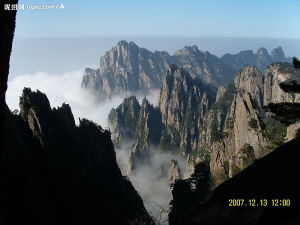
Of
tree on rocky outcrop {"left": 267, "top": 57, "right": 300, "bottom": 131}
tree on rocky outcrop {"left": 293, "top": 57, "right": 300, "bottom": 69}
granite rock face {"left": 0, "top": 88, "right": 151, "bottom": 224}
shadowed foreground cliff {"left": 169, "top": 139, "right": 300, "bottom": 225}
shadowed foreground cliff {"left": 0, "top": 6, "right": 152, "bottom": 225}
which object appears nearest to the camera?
shadowed foreground cliff {"left": 169, "top": 139, "right": 300, "bottom": 225}

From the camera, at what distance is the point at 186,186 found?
79062mm

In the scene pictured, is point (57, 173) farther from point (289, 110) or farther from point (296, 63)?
point (296, 63)

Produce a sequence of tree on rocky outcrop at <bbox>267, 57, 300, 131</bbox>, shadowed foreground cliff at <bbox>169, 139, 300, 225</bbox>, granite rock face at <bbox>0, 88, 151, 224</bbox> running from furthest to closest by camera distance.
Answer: granite rock face at <bbox>0, 88, 151, 224</bbox>, tree on rocky outcrop at <bbox>267, 57, 300, 131</bbox>, shadowed foreground cliff at <bbox>169, 139, 300, 225</bbox>

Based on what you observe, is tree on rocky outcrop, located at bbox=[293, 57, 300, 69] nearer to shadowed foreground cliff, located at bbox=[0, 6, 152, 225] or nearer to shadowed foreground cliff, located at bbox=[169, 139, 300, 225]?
shadowed foreground cliff, located at bbox=[169, 139, 300, 225]

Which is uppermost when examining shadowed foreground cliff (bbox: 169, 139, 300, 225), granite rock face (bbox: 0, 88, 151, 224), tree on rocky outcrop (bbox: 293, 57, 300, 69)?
tree on rocky outcrop (bbox: 293, 57, 300, 69)

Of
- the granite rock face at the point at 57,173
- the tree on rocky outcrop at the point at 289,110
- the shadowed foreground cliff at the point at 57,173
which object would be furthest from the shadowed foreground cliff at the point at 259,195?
the granite rock face at the point at 57,173

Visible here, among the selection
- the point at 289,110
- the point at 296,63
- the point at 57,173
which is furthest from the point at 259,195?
the point at 57,173

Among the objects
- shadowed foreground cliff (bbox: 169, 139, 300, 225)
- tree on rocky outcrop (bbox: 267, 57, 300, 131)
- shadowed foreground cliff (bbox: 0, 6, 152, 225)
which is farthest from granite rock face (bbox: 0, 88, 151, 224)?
shadowed foreground cliff (bbox: 169, 139, 300, 225)

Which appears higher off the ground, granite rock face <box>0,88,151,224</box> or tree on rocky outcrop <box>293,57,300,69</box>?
tree on rocky outcrop <box>293,57,300,69</box>

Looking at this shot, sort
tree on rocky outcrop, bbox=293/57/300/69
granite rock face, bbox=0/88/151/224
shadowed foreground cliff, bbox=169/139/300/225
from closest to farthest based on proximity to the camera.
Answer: shadowed foreground cliff, bbox=169/139/300/225
tree on rocky outcrop, bbox=293/57/300/69
granite rock face, bbox=0/88/151/224

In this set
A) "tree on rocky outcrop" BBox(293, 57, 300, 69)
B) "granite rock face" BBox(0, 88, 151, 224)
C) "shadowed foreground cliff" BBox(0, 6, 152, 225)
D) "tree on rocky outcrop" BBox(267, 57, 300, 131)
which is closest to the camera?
"tree on rocky outcrop" BBox(293, 57, 300, 69)

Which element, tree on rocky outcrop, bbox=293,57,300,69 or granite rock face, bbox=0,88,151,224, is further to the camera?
granite rock face, bbox=0,88,151,224

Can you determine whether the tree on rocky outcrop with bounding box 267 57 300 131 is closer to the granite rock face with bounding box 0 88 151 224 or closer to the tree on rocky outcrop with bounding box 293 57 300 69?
the tree on rocky outcrop with bounding box 293 57 300 69

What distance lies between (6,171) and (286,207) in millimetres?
42929
